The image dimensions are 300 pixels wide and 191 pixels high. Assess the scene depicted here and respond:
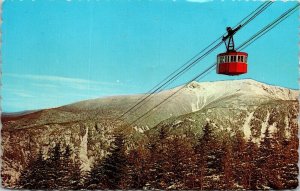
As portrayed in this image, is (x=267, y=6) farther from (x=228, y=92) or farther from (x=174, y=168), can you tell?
(x=174, y=168)

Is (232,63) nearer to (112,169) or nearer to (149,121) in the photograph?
(149,121)

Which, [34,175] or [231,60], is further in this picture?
[34,175]

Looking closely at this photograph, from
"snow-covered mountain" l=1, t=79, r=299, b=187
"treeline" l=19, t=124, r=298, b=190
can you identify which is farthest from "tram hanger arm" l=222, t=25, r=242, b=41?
"treeline" l=19, t=124, r=298, b=190

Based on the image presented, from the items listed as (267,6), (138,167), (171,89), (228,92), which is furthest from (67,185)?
(267,6)

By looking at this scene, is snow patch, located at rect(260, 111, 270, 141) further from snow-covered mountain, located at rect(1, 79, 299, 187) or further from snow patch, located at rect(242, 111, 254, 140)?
snow patch, located at rect(242, 111, 254, 140)

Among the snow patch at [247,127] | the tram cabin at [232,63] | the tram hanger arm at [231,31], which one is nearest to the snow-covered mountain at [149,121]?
the snow patch at [247,127]

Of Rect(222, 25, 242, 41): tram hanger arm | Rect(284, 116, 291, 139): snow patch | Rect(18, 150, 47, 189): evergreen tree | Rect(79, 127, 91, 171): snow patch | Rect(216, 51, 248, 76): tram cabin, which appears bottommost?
Rect(18, 150, 47, 189): evergreen tree

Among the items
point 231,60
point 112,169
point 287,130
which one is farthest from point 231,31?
point 112,169
